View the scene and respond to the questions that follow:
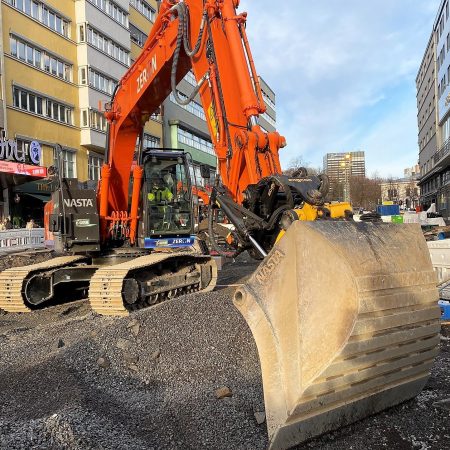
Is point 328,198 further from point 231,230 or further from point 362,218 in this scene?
point 231,230

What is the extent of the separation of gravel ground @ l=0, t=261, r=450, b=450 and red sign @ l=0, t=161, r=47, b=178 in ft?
55.3

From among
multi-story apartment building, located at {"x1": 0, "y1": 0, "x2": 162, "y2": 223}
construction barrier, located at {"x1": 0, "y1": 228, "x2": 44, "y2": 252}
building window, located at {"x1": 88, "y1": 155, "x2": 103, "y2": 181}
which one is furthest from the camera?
building window, located at {"x1": 88, "y1": 155, "x2": 103, "y2": 181}

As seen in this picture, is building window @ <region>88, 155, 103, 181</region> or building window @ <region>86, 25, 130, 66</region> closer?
building window @ <region>86, 25, 130, 66</region>

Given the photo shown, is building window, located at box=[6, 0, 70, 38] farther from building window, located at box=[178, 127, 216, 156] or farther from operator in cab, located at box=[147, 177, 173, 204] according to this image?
operator in cab, located at box=[147, 177, 173, 204]

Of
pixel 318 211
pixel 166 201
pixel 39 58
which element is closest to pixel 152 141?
pixel 39 58

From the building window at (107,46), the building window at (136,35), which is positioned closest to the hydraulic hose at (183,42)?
the building window at (107,46)

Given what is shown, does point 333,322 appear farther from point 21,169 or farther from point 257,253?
point 21,169

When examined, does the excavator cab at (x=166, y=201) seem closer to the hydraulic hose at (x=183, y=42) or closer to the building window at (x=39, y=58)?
the hydraulic hose at (x=183, y=42)

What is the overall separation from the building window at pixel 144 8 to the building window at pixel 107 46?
497cm

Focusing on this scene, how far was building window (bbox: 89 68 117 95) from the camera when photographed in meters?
30.7

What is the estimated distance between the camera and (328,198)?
4.64m

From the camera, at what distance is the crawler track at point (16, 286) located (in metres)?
7.32

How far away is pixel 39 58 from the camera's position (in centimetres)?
2711

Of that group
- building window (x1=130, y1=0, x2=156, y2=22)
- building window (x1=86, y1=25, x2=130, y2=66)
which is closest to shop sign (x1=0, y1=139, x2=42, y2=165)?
building window (x1=86, y1=25, x2=130, y2=66)
